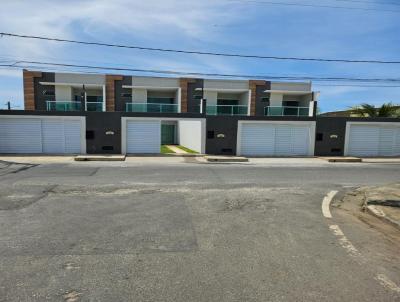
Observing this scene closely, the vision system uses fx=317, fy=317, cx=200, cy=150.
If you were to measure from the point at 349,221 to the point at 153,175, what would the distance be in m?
7.79

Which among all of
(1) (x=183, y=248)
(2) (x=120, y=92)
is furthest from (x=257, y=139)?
(1) (x=183, y=248)

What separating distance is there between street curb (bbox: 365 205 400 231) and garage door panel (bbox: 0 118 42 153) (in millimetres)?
19752

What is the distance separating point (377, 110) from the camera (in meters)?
26.1

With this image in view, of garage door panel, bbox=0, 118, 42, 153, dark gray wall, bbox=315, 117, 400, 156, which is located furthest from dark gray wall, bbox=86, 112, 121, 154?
dark gray wall, bbox=315, 117, 400, 156

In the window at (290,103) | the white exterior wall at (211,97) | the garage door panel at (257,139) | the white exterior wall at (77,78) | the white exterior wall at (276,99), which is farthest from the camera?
the window at (290,103)

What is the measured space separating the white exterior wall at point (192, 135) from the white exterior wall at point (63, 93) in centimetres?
1147

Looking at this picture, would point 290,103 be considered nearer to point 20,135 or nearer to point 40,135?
point 40,135

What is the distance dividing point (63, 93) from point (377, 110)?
29077mm

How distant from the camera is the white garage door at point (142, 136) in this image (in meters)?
21.7

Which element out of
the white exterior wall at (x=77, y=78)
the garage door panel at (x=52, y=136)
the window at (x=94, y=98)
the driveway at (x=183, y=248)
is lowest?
the driveway at (x=183, y=248)

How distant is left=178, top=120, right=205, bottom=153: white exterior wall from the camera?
2250cm

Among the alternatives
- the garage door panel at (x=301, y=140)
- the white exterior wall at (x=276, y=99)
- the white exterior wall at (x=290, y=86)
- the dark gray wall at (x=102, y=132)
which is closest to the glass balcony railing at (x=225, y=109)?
the garage door panel at (x=301, y=140)

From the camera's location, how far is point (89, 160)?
18.0 metres

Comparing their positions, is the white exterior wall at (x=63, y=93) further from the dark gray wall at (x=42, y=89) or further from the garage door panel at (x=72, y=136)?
the garage door panel at (x=72, y=136)
